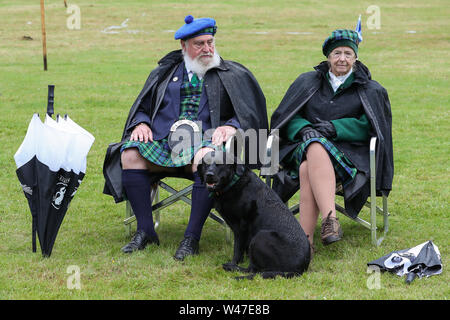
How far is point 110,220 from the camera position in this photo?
5.95 metres

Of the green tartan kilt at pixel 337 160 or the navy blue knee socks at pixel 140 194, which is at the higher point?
the green tartan kilt at pixel 337 160

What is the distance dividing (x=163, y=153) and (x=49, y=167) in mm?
909

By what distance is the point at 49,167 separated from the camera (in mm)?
4570

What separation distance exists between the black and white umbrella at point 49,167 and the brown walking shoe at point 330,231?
173 cm

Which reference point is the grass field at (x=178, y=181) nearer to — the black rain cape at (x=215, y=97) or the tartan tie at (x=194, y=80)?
the black rain cape at (x=215, y=97)

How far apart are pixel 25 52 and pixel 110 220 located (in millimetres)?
15291

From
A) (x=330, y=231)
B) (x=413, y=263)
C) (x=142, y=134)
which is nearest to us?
(x=413, y=263)

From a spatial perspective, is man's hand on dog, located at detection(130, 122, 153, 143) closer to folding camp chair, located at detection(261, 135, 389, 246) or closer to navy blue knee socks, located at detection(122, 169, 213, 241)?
navy blue knee socks, located at detection(122, 169, 213, 241)

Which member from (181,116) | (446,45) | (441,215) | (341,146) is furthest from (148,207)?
(446,45)

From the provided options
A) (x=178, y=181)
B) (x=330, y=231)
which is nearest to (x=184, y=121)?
(x=330, y=231)

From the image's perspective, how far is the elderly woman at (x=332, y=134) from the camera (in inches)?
193

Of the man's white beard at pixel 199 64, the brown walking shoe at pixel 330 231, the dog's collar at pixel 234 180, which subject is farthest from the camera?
the man's white beard at pixel 199 64

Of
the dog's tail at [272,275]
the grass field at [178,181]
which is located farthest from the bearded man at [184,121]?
the dog's tail at [272,275]

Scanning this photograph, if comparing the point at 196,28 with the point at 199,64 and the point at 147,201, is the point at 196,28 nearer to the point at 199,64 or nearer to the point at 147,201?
the point at 199,64
